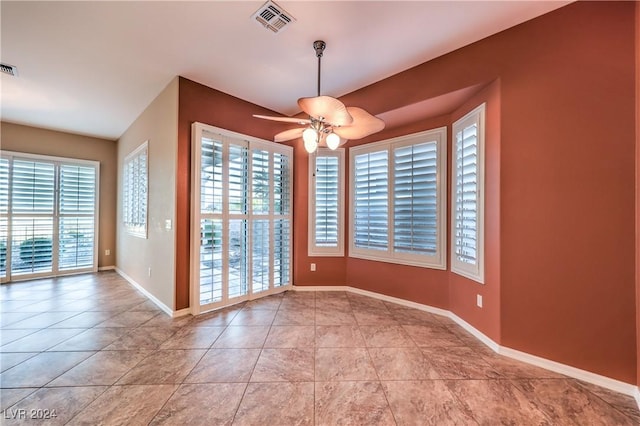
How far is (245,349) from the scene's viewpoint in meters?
2.31

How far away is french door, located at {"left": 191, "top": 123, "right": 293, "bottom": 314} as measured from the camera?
3.08m

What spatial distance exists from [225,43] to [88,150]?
481cm

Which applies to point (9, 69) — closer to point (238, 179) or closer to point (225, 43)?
point (225, 43)

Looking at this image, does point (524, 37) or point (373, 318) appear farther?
point (373, 318)

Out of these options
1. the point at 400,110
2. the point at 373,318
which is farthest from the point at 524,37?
the point at 373,318

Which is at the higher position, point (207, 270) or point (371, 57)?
point (371, 57)

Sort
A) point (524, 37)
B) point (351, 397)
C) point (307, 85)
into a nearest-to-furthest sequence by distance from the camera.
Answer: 1. point (351, 397)
2. point (524, 37)
3. point (307, 85)

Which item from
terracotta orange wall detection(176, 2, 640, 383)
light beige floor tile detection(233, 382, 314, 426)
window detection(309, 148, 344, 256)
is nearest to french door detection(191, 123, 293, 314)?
window detection(309, 148, 344, 256)

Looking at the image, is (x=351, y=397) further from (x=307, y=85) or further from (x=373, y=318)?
(x=307, y=85)

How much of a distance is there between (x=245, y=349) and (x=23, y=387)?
1.51 meters

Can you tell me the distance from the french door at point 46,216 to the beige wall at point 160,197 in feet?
6.71

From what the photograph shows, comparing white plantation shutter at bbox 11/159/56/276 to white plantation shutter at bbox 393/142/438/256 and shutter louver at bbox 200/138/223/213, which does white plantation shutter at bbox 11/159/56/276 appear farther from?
white plantation shutter at bbox 393/142/438/256

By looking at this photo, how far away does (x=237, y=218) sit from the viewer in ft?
11.2

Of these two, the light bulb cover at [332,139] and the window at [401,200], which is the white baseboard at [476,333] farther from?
the light bulb cover at [332,139]
